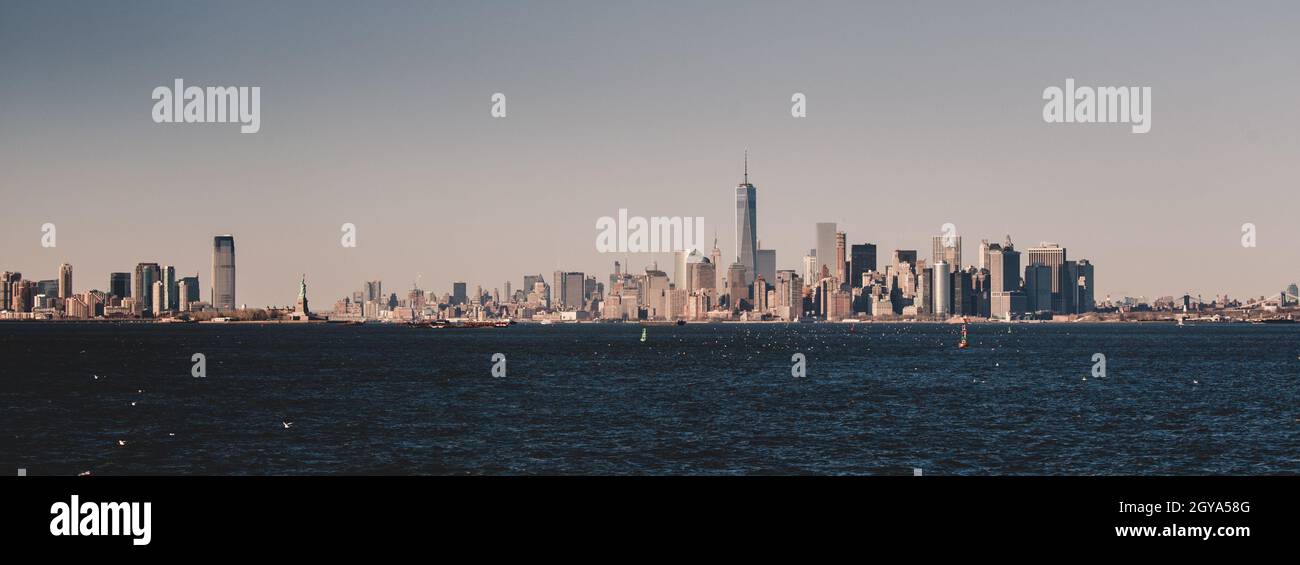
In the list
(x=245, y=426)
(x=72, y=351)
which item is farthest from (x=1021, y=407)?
(x=72, y=351)
